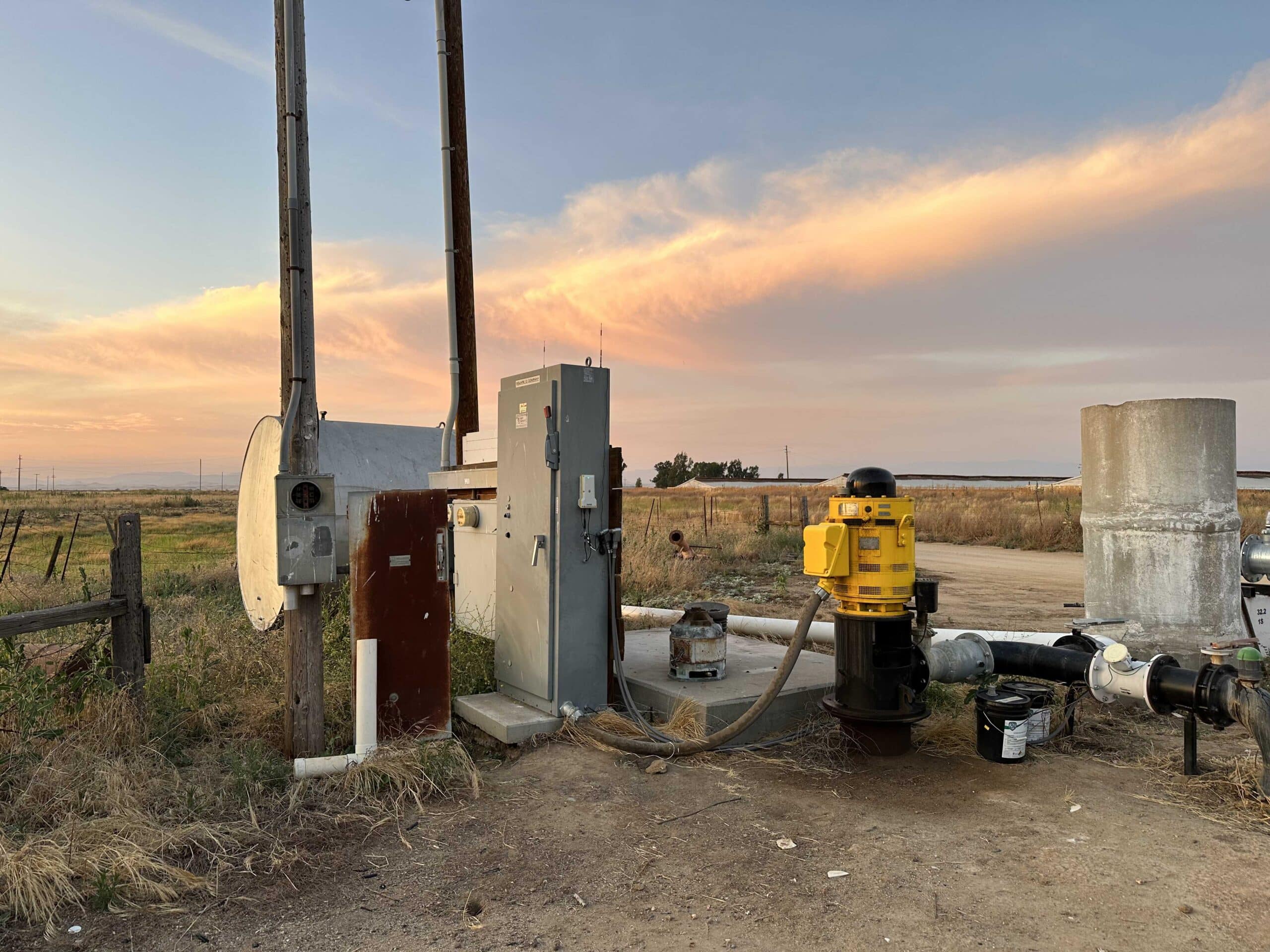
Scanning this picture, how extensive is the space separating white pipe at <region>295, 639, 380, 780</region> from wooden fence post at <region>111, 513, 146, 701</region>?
4.27 feet

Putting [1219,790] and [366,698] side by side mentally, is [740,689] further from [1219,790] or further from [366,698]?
[1219,790]

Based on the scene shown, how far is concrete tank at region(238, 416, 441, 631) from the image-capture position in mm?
7484

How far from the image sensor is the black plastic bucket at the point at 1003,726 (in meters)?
5.64

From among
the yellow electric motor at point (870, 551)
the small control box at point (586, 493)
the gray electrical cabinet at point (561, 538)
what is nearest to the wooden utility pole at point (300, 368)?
the gray electrical cabinet at point (561, 538)

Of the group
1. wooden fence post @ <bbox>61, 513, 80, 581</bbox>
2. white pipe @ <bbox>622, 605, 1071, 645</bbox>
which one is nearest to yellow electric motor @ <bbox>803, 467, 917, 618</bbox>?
white pipe @ <bbox>622, 605, 1071, 645</bbox>

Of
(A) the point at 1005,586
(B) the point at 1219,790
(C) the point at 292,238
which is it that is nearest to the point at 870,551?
(B) the point at 1219,790

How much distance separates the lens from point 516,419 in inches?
265

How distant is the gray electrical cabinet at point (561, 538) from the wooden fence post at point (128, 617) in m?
2.46

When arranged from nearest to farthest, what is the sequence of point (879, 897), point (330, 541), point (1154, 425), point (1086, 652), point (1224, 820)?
1. point (879, 897)
2. point (1224, 820)
3. point (330, 541)
4. point (1086, 652)
5. point (1154, 425)

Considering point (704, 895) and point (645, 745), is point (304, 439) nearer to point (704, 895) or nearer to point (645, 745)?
point (645, 745)

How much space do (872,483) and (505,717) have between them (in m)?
2.91

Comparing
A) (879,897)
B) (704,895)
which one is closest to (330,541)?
(704,895)

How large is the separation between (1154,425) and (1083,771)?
10.4ft

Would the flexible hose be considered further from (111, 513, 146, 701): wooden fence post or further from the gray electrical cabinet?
(111, 513, 146, 701): wooden fence post
